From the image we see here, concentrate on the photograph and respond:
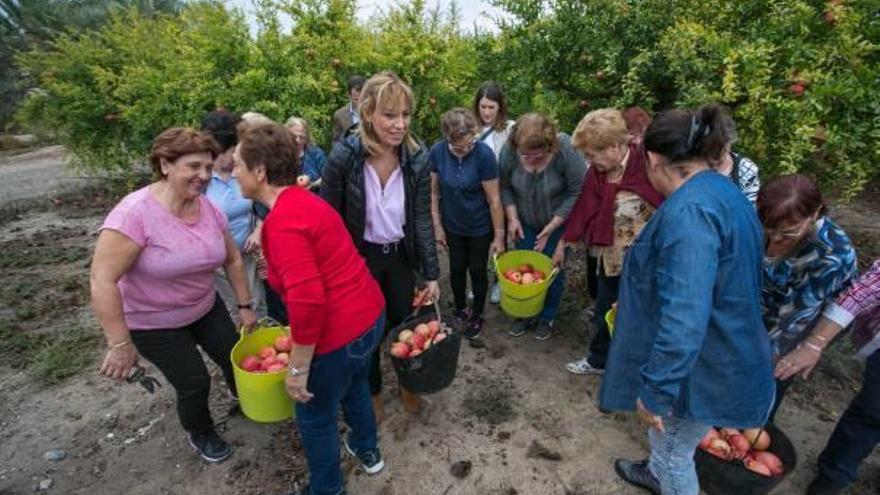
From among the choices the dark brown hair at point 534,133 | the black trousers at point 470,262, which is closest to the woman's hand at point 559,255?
the black trousers at point 470,262

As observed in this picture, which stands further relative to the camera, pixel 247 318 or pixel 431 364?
pixel 247 318

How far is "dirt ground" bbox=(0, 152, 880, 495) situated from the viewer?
2.89 metres

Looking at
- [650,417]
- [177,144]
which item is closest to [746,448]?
[650,417]

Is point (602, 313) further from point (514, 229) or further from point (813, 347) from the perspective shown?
point (813, 347)

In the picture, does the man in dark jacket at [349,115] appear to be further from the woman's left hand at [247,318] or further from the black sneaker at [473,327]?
the woman's left hand at [247,318]

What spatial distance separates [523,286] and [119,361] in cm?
240

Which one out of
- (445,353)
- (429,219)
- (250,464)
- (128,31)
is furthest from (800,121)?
(128,31)

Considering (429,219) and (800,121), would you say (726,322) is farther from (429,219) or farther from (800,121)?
(800,121)

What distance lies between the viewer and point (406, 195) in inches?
113

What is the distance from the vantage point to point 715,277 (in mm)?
1654

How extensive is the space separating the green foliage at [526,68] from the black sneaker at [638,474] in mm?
2063

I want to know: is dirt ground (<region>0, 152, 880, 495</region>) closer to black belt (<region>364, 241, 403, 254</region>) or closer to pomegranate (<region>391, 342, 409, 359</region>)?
pomegranate (<region>391, 342, 409, 359</region>)

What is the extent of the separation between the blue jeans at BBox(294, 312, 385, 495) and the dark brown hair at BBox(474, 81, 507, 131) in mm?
2483

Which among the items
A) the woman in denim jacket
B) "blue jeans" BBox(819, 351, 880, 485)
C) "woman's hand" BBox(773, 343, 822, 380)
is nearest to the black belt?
the woman in denim jacket
